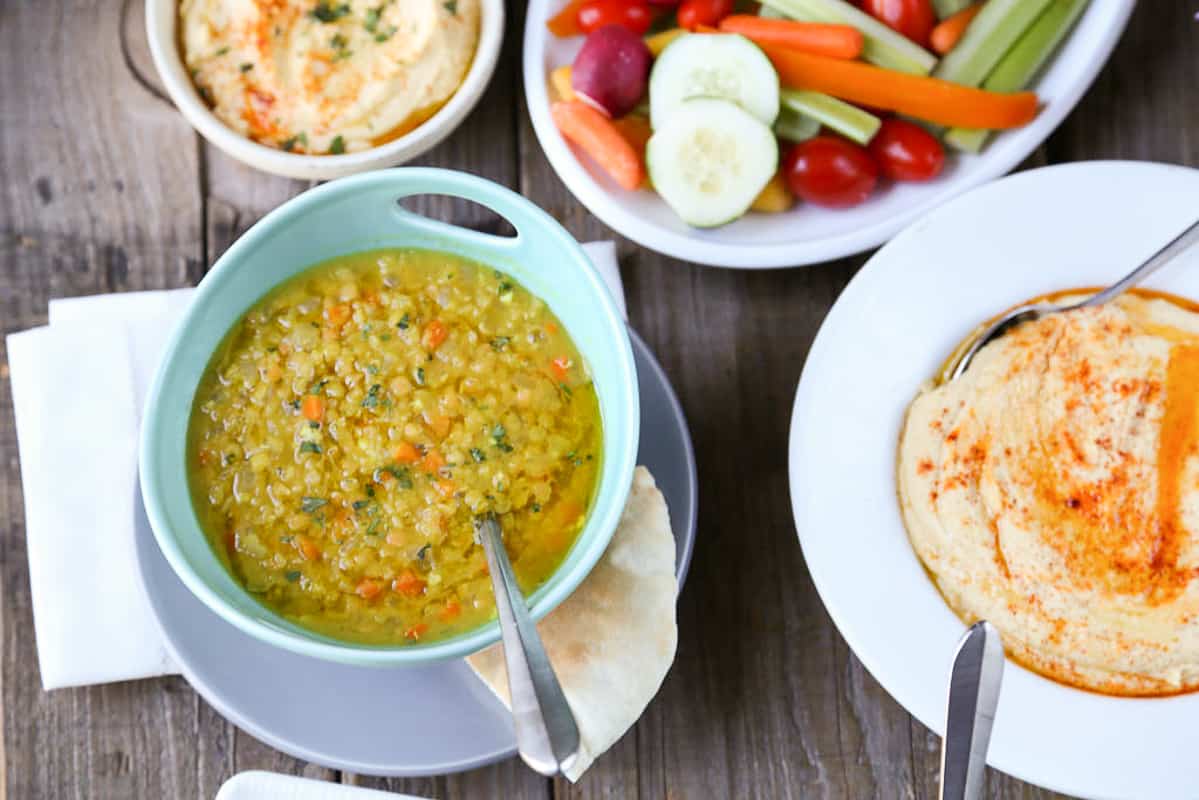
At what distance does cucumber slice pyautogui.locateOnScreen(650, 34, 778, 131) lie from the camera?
2.36 m

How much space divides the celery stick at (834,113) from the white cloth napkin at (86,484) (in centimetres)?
135

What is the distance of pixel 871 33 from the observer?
2.45 metres

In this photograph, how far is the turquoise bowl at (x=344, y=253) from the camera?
1.72m

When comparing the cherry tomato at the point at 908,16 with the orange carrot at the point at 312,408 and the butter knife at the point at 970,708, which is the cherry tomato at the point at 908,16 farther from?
the orange carrot at the point at 312,408

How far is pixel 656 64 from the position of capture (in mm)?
2428

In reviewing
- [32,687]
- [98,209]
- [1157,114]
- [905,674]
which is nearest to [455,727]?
[905,674]

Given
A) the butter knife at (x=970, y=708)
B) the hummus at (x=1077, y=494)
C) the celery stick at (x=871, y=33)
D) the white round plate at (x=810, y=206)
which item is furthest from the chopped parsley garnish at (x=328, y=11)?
the butter knife at (x=970, y=708)

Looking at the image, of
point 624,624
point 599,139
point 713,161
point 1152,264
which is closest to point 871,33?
point 713,161

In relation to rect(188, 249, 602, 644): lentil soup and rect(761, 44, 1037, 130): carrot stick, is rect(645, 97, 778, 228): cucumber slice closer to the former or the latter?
rect(761, 44, 1037, 130): carrot stick

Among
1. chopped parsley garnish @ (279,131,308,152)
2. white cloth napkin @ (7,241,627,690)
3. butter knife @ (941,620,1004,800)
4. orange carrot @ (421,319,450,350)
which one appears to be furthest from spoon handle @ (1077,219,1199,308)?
white cloth napkin @ (7,241,627,690)

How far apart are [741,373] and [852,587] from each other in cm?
56

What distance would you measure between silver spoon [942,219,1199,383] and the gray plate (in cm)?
61

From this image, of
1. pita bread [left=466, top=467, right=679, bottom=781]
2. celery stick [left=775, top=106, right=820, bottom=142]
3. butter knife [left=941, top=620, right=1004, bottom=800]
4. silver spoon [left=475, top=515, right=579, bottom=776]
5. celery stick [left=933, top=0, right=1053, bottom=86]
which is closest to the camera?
silver spoon [left=475, top=515, right=579, bottom=776]

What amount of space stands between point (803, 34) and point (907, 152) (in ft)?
1.11
